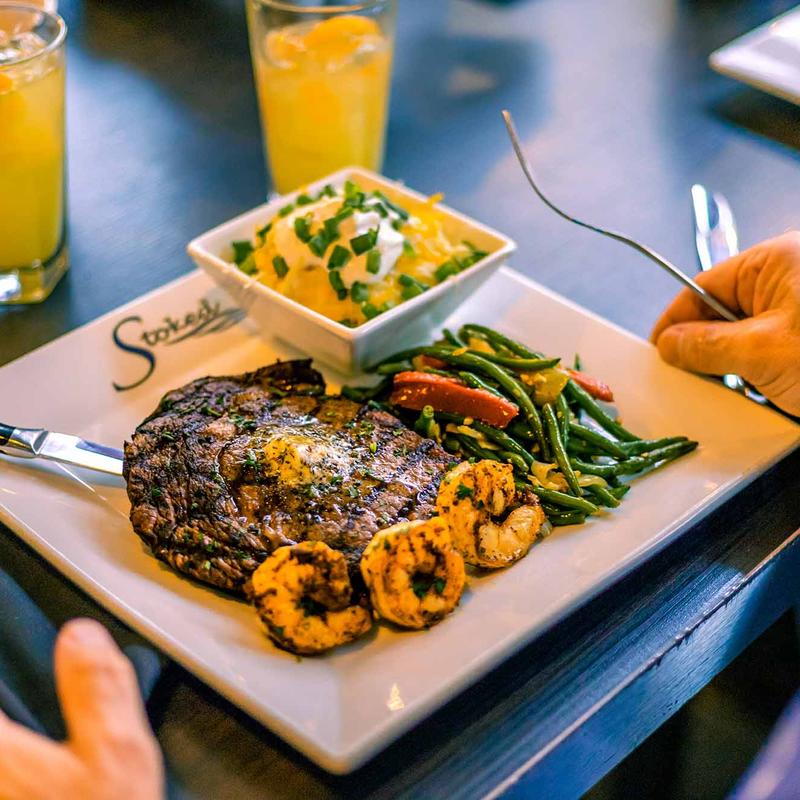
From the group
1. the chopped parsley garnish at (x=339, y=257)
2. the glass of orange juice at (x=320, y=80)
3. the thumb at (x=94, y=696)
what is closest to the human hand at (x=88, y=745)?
the thumb at (x=94, y=696)

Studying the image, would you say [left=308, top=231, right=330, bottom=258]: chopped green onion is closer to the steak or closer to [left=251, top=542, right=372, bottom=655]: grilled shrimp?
the steak

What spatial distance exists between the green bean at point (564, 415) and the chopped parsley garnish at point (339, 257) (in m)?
0.79

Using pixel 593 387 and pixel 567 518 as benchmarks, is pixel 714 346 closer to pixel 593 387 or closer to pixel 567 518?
pixel 593 387

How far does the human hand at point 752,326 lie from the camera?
9.04ft

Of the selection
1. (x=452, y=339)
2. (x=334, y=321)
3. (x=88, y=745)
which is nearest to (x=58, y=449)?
(x=334, y=321)

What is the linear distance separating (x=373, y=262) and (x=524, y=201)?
1367 mm

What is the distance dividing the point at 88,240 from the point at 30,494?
5.38ft

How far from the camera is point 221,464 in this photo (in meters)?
2.47

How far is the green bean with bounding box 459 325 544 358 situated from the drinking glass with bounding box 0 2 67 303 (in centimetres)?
154

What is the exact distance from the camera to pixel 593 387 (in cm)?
293

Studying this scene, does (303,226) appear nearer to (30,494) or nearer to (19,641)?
(30,494)

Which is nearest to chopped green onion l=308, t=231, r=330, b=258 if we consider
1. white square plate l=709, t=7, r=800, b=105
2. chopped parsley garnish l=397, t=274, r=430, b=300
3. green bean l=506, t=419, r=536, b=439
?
chopped parsley garnish l=397, t=274, r=430, b=300

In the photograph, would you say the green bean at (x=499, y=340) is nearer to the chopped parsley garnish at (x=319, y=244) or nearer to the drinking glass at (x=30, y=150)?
the chopped parsley garnish at (x=319, y=244)

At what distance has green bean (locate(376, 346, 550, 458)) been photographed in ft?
8.96
